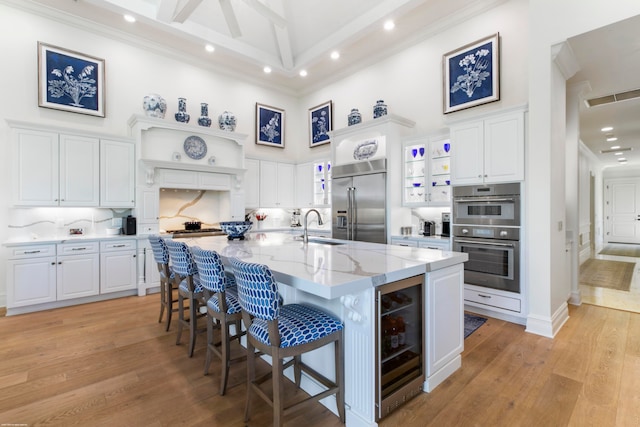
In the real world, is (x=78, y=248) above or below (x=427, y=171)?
below

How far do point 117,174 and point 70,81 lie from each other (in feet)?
4.76

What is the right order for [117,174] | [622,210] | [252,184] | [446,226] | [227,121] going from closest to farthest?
[446,226]
[117,174]
[227,121]
[252,184]
[622,210]

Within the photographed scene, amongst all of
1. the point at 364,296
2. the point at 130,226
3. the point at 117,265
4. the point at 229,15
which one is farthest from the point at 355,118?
the point at 117,265

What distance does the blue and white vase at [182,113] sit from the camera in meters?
5.09

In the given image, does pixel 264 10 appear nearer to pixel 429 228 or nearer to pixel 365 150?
pixel 365 150

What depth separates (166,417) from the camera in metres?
1.84

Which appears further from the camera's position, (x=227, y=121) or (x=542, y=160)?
(x=227, y=121)

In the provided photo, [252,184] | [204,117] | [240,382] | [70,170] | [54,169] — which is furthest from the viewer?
[252,184]

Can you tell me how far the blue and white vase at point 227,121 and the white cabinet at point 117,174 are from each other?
1.57 metres

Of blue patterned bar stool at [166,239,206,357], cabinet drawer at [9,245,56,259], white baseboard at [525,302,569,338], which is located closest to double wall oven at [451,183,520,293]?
white baseboard at [525,302,569,338]

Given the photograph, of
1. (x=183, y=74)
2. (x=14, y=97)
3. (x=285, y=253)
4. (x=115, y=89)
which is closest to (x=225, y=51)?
(x=183, y=74)

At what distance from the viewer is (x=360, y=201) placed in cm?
495

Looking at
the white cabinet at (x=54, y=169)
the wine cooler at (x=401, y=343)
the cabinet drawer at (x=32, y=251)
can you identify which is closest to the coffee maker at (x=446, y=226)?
the wine cooler at (x=401, y=343)

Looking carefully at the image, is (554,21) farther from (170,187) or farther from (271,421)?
(170,187)
